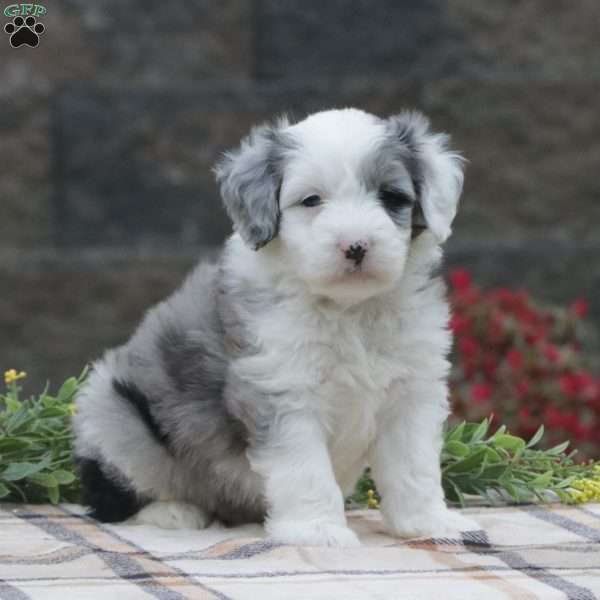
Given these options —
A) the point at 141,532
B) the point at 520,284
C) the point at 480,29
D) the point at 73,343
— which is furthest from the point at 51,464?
the point at 480,29

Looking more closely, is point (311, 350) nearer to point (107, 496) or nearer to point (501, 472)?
point (107, 496)

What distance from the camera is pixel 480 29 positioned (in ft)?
34.6

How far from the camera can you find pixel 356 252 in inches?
181

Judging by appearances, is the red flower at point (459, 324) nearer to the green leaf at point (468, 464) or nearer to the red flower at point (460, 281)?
the red flower at point (460, 281)

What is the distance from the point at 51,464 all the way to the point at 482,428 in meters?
1.82

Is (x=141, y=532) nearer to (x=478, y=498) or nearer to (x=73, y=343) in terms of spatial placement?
(x=478, y=498)

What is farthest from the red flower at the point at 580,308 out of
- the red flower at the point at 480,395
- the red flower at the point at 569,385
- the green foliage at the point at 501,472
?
the green foliage at the point at 501,472

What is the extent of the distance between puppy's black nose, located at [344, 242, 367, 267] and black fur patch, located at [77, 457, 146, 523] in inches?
54.9

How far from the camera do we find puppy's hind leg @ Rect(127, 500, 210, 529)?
5.31 meters

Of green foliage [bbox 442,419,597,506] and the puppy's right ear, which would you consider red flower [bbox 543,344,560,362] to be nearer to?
green foliage [bbox 442,419,597,506]

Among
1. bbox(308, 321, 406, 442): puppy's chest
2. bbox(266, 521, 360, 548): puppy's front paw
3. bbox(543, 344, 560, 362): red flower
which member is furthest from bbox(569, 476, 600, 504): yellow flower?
bbox(543, 344, 560, 362): red flower

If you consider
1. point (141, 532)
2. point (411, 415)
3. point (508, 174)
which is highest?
point (508, 174)

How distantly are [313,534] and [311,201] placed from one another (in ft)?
3.64

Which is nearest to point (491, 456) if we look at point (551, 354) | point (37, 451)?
point (37, 451)
